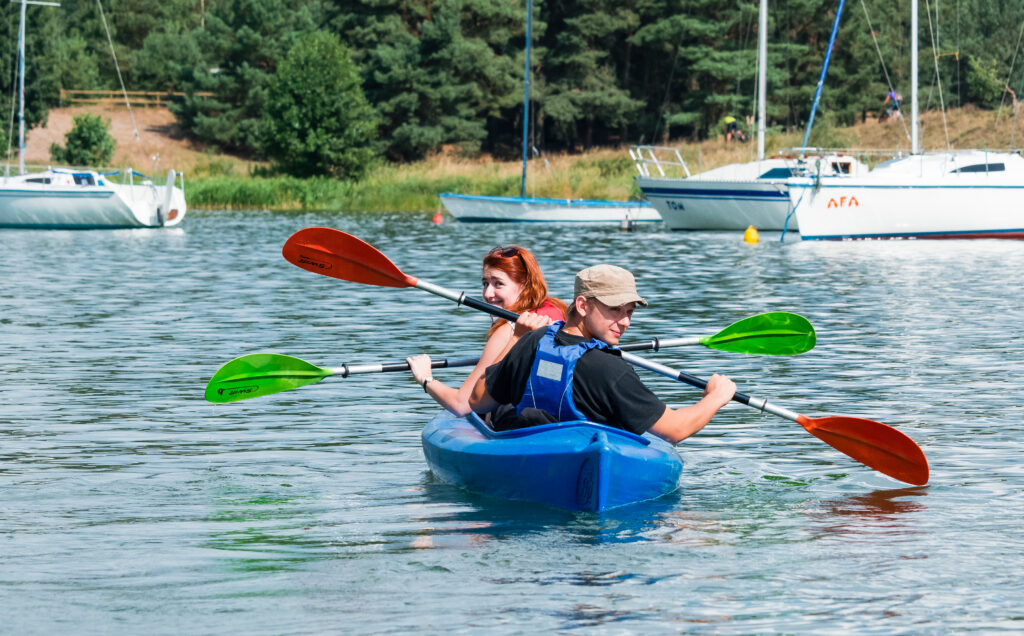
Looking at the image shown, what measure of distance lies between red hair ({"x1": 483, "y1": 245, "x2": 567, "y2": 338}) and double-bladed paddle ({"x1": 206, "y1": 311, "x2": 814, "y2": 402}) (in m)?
1.36

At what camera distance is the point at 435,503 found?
7.60m

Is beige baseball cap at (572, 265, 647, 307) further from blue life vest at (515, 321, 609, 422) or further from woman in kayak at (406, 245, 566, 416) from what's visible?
woman in kayak at (406, 245, 566, 416)

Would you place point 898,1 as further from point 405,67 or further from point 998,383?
point 998,383

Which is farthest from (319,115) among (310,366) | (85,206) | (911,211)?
(310,366)

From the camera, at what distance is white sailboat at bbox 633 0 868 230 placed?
34.2 metres

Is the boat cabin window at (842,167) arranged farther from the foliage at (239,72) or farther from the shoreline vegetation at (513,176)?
the foliage at (239,72)

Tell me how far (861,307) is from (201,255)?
1436 cm

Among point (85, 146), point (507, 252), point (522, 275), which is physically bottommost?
point (85, 146)

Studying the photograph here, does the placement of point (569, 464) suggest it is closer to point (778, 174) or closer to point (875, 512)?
point (875, 512)

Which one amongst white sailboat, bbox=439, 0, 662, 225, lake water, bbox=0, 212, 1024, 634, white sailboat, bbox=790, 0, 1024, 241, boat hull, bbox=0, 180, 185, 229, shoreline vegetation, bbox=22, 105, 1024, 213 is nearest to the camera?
lake water, bbox=0, 212, 1024, 634

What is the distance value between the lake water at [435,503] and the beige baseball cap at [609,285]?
1072 millimetres

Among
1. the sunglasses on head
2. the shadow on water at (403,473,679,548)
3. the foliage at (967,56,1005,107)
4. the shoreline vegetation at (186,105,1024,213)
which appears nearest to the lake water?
the shadow on water at (403,473,679,548)

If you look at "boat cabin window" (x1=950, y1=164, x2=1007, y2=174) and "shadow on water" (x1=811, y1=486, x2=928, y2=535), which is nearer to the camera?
"shadow on water" (x1=811, y1=486, x2=928, y2=535)

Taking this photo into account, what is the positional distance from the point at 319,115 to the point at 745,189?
29298mm
